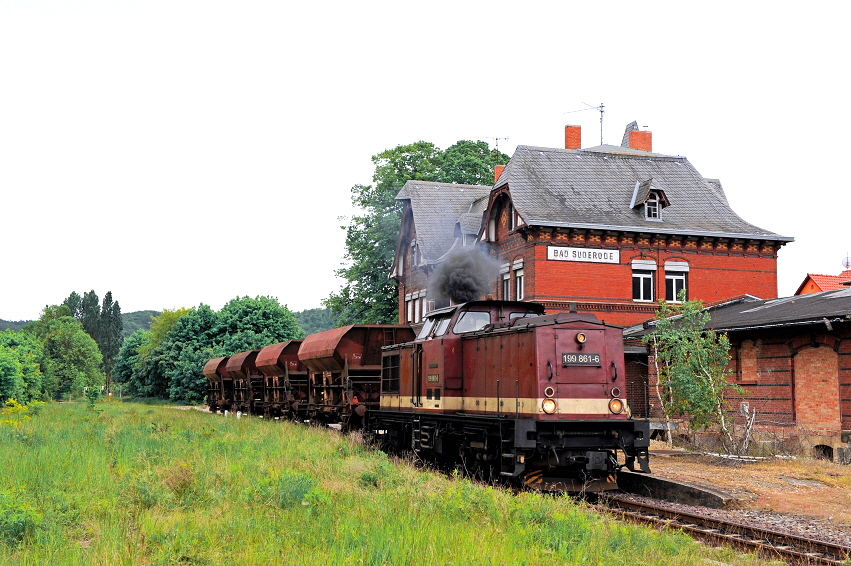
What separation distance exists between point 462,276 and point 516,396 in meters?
7.74

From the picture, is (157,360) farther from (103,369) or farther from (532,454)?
(103,369)

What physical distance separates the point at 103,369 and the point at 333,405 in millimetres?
122958

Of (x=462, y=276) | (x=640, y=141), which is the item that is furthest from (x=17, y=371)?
(x=640, y=141)

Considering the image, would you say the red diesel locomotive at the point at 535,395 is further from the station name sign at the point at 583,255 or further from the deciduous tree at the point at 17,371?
the deciduous tree at the point at 17,371

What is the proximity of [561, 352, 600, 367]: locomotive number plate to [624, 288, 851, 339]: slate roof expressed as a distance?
8934mm

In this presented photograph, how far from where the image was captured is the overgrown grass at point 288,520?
Answer: 8.32 m

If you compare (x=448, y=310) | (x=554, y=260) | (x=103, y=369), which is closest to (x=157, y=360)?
(x=554, y=260)

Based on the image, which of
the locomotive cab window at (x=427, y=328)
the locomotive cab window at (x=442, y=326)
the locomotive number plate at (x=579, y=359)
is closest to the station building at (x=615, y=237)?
the locomotive cab window at (x=427, y=328)

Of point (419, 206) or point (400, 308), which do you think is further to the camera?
point (400, 308)

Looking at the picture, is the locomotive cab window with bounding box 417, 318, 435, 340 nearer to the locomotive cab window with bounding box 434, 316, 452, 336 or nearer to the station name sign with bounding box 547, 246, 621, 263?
the locomotive cab window with bounding box 434, 316, 452, 336

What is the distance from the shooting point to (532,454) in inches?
534

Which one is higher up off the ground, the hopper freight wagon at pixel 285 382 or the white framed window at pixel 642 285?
the white framed window at pixel 642 285

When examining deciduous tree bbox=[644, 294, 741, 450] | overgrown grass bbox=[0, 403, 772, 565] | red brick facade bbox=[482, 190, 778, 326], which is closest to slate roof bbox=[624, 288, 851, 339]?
deciduous tree bbox=[644, 294, 741, 450]

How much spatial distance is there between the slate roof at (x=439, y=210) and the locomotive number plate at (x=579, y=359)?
29.5m
